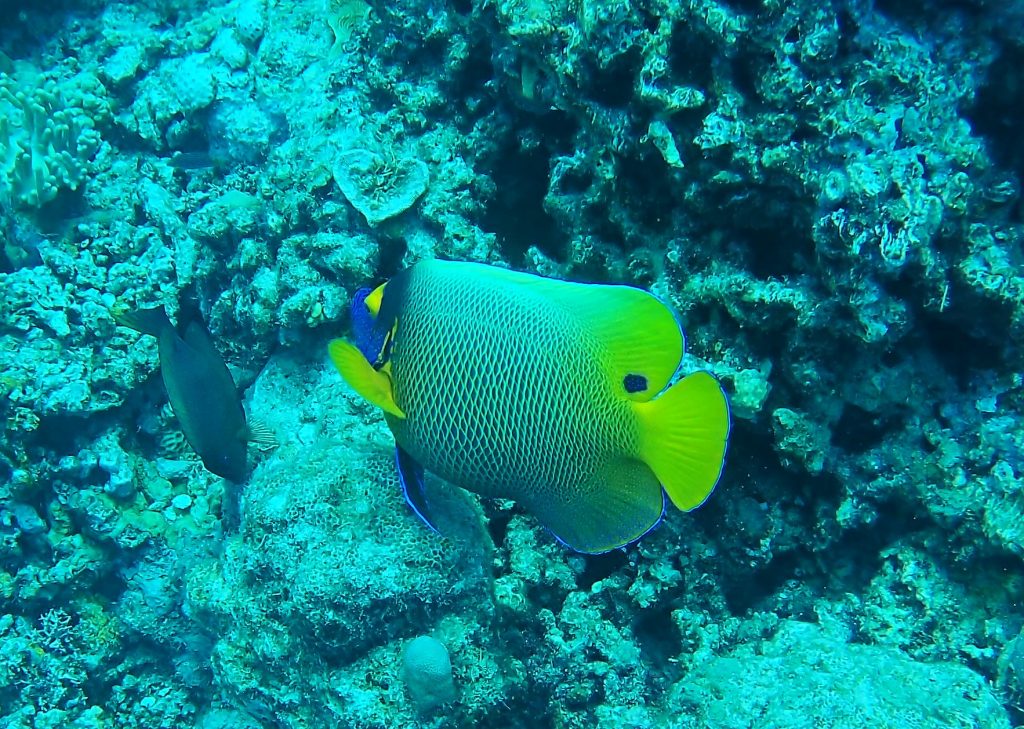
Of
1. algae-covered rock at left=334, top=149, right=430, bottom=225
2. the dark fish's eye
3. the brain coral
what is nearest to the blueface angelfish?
the dark fish's eye

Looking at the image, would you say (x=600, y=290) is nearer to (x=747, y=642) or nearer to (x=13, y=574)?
(x=747, y=642)

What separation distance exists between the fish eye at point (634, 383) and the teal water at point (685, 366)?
0.57 meters

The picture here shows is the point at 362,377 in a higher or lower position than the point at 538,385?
lower

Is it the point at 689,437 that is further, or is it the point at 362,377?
the point at 362,377

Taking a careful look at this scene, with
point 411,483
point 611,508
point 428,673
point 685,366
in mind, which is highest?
point 685,366

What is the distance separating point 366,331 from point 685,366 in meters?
1.21

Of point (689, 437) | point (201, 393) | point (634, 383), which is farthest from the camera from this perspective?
point (201, 393)

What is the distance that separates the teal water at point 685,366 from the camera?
2059 mm

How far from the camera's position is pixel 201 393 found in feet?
9.64

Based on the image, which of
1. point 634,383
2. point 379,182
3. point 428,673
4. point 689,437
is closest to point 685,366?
point 634,383

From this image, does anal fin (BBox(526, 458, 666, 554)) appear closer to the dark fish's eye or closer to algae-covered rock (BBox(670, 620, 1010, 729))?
the dark fish's eye

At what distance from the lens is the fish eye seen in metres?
1.91

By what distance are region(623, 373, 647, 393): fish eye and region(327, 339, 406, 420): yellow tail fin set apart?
0.74 m

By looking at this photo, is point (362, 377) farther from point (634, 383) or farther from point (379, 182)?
point (379, 182)
